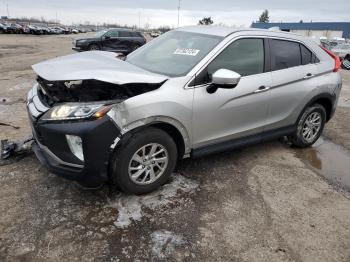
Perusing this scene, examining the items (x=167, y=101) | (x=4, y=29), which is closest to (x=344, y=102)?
(x=167, y=101)

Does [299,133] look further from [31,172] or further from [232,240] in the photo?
[31,172]

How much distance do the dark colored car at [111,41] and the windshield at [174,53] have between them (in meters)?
14.9

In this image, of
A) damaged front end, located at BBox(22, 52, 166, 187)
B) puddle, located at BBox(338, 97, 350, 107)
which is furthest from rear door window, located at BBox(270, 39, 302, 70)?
puddle, located at BBox(338, 97, 350, 107)

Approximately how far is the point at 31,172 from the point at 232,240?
8.15 feet

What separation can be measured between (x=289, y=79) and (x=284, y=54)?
0.35m

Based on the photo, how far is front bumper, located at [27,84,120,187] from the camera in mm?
3119

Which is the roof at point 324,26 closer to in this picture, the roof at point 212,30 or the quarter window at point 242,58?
the roof at point 212,30

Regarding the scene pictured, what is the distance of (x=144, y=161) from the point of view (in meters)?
3.58

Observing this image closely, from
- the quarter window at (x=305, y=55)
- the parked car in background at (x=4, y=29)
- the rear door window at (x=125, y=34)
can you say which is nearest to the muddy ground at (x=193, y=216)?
the quarter window at (x=305, y=55)

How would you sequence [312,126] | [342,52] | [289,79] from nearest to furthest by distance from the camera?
[289,79]
[312,126]
[342,52]

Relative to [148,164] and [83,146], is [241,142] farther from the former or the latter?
[83,146]

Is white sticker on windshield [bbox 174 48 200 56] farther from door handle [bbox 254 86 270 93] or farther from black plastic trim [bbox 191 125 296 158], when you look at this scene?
black plastic trim [bbox 191 125 296 158]

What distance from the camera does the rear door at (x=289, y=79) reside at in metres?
4.57

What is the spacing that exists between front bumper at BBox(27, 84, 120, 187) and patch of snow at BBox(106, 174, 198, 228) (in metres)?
0.38
